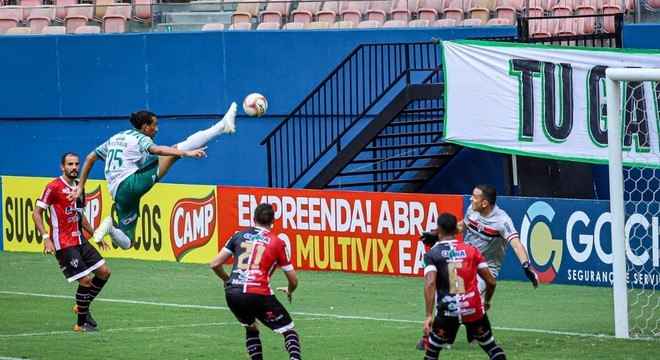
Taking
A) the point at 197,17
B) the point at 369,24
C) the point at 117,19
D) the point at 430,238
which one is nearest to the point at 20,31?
the point at 117,19

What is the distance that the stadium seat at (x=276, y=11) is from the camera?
25922mm

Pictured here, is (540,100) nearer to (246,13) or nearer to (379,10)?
(379,10)

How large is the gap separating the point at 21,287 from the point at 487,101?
741 centimetres

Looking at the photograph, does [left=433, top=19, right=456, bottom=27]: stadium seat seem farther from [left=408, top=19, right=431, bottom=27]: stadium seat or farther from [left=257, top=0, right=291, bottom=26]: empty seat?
[left=257, top=0, right=291, bottom=26]: empty seat

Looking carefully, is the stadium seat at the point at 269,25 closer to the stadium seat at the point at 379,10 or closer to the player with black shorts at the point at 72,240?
the stadium seat at the point at 379,10

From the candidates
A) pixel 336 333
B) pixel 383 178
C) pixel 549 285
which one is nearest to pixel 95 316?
pixel 336 333

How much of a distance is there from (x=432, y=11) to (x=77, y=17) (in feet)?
25.8

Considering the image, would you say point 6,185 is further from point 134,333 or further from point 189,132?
point 134,333

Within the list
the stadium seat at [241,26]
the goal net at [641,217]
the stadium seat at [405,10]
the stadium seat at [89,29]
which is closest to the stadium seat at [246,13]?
the stadium seat at [241,26]

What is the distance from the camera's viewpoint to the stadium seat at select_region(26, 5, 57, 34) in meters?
27.9

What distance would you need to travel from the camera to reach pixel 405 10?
24.6 meters

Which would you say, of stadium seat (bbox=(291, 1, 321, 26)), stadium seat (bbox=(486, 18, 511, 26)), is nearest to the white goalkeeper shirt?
stadium seat (bbox=(486, 18, 511, 26))

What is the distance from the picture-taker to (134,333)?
590 inches

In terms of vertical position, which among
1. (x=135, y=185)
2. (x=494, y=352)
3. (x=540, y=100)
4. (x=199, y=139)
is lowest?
(x=494, y=352)
